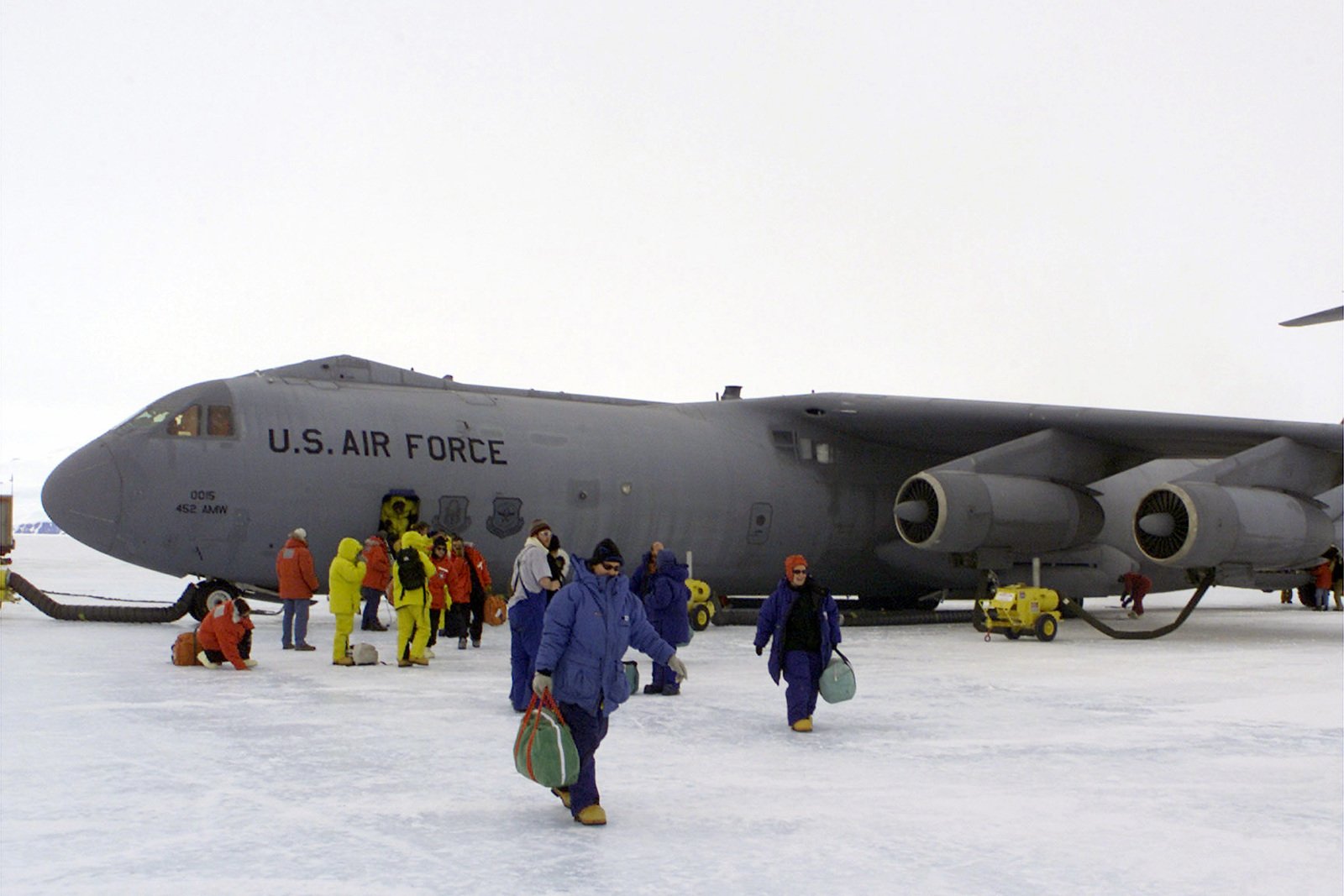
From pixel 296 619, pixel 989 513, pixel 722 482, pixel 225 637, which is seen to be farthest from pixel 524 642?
pixel 989 513

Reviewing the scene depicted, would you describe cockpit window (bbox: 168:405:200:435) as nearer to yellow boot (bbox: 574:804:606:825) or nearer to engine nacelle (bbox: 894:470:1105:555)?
engine nacelle (bbox: 894:470:1105:555)

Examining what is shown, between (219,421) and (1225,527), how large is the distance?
12671 mm

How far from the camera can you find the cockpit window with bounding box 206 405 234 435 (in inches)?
597

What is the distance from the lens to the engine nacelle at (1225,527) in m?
16.7

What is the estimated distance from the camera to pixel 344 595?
1242cm

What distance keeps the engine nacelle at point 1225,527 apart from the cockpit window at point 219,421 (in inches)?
461

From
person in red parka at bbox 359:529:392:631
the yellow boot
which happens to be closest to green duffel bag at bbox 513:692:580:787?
the yellow boot

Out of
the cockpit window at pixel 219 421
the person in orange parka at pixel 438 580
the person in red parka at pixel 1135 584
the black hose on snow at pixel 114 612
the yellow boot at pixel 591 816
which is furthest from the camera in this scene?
the person in red parka at pixel 1135 584

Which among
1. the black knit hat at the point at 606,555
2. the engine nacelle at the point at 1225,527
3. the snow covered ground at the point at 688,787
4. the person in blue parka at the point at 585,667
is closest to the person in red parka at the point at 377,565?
the snow covered ground at the point at 688,787

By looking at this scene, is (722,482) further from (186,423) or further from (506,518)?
(186,423)

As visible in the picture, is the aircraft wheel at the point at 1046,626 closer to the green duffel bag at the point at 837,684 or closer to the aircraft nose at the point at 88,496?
the green duffel bag at the point at 837,684

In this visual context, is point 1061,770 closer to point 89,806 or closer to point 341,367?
point 89,806

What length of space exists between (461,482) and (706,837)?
11.2 meters

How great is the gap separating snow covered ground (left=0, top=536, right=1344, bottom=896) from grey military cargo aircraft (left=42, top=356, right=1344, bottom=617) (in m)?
3.21
